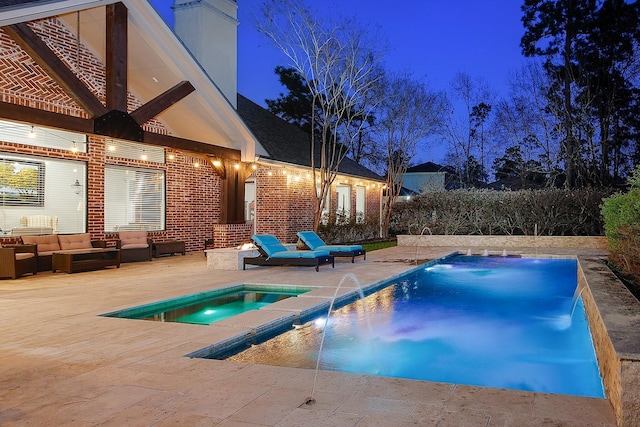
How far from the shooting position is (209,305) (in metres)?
8.15

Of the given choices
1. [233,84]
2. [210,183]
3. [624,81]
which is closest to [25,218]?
[210,183]

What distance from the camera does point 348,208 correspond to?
23000 mm

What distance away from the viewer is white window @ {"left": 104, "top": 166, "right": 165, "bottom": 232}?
14.0 m

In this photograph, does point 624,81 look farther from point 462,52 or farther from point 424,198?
point 462,52

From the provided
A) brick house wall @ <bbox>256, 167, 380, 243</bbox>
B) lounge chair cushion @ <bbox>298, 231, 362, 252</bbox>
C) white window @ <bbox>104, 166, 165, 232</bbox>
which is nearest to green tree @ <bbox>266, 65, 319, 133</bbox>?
brick house wall @ <bbox>256, 167, 380, 243</bbox>

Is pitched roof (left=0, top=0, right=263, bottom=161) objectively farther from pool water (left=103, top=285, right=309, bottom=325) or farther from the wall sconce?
pool water (left=103, top=285, right=309, bottom=325)

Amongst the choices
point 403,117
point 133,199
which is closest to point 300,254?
point 133,199

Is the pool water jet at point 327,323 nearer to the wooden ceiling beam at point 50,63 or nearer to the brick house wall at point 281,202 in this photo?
the wooden ceiling beam at point 50,63

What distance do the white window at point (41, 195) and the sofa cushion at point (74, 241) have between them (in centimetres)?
88

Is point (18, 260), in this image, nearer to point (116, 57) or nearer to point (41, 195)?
point (41, 195)

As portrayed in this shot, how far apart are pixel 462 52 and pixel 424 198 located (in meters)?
41.3

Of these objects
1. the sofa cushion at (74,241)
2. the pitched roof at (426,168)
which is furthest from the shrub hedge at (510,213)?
the pitched roof at (426,168)

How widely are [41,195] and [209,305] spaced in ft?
23.1

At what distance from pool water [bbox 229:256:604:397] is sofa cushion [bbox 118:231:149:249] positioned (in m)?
7.43
